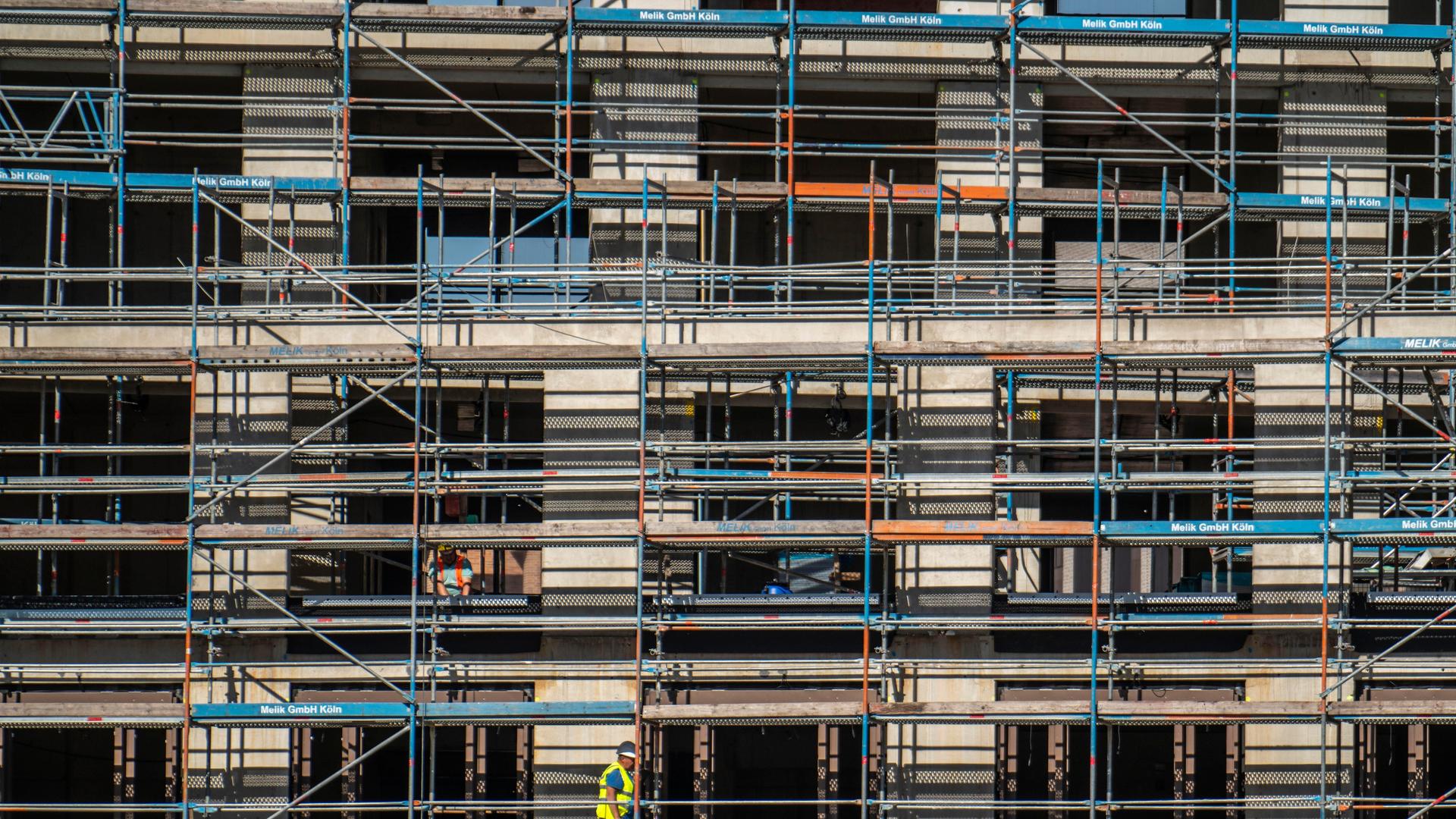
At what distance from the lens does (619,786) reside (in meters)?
18.1

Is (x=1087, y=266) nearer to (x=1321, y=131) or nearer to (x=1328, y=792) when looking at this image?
(x=1321, y=131)

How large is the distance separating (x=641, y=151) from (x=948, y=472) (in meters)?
5.63

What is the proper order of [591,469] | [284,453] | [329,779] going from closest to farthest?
[329,779] → [284,453] → [591,469]

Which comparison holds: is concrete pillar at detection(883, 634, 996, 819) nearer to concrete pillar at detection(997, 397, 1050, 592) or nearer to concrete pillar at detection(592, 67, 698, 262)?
concrete pillar at detection(997, 397, 1050, 592)

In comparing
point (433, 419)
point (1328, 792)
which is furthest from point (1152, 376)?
point (433, 419)

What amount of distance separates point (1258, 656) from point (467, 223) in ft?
37.0

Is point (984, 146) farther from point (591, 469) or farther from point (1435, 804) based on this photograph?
point (1435, 804)

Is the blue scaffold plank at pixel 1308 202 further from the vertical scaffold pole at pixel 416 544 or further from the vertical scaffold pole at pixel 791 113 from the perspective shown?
the vertical scaffold pole at pixel 416 544

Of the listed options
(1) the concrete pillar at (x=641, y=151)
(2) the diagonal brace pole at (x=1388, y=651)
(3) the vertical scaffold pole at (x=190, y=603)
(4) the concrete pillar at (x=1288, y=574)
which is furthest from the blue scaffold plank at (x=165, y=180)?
(2) the diagonal brace pole at (x=1388, y=651)

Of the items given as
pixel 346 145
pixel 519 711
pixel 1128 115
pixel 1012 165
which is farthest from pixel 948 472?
pixel 346 145

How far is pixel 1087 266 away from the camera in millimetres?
22047

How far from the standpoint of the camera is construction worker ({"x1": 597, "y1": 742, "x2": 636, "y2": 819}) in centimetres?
1806

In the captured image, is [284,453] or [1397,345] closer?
[1397,345]

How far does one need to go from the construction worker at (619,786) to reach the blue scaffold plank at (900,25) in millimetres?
8992
